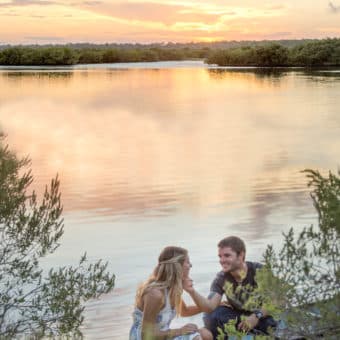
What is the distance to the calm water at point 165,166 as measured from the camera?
1688 centimetres

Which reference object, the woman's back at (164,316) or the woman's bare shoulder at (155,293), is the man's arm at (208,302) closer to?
the woman's back at (164,316)

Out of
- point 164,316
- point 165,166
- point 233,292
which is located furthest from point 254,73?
point 164,316

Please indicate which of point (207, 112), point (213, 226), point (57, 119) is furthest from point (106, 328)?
point (207, 112)

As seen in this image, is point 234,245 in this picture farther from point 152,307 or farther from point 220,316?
point 152,307

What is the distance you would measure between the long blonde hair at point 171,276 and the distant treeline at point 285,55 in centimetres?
10662

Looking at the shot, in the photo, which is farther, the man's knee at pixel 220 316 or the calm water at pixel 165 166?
the calm water at pixel 165 166

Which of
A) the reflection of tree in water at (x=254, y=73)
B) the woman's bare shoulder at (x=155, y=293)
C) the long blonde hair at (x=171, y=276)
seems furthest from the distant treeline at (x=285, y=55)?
the woman's bare shoulder at (x=155, y=293)

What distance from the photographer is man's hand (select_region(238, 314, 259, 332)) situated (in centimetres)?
627

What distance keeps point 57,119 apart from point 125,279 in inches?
1659

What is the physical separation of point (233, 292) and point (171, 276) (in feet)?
2.08

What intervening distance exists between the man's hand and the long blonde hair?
0.55m

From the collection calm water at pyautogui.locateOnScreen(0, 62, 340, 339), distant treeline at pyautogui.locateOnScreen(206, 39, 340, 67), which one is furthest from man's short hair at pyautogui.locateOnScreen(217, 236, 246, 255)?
distant treeline at pyautogui.locateOnScreen(206, 39, 340, 67)

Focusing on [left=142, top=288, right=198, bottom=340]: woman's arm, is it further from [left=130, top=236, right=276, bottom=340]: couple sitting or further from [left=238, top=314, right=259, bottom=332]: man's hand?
[left=238, top=314, right=259, bottom=332]: man's hand

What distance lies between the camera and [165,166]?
3247cm
